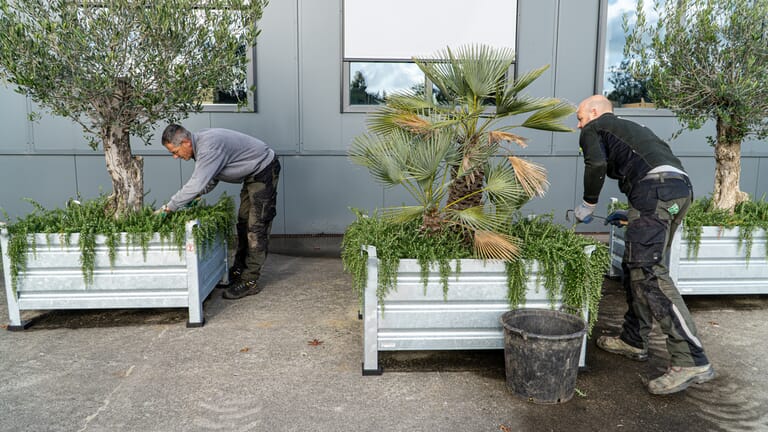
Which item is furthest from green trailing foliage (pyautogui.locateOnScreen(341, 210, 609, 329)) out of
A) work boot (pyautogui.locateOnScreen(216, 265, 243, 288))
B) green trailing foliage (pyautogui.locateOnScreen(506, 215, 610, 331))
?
work boot (pyautogui.locateOnScreen(216, 265, 243, 288))

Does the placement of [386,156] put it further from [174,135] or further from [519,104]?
[174,135]

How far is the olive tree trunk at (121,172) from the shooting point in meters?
4.77

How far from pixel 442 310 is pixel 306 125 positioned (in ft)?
13.4

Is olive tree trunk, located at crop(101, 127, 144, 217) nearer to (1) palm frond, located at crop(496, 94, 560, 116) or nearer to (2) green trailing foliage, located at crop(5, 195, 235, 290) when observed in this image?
(2) green trailing foliage, located at crop(5, 195, 235, 290)

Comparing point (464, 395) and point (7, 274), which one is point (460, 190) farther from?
point (7, 274)

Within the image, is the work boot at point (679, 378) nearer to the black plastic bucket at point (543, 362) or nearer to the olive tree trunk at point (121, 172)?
the black plastic bucket at point (543, 362)

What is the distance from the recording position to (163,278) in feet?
14.6

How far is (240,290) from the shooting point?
5.30 m

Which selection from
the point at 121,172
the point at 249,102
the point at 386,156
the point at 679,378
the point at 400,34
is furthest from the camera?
the point at 400,34

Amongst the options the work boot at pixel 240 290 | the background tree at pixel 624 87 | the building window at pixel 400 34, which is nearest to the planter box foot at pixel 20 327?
the work boot at pixel 240 290

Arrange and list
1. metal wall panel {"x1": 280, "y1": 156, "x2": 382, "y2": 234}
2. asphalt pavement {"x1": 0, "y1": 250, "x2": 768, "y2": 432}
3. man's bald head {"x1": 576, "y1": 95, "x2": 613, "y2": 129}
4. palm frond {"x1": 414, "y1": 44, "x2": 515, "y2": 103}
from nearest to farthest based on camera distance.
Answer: asphalt pavement {"x1": 0, "y1": 250, "x2": 768, "y2": 432}, palm frond {"x1": 414, "y1": 44, "x2": 515, "y2": 103}, man's bald head {"x1": 576, "y1": 95, "x2": 613, "y2": 129}, metal wall panel {"x1": 280, "y1": 156, "x2": 382, "y2": 234}

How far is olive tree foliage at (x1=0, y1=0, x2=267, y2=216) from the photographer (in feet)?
13.3

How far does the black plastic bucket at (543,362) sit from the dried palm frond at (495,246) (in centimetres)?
42

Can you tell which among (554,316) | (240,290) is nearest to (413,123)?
(554,316)
